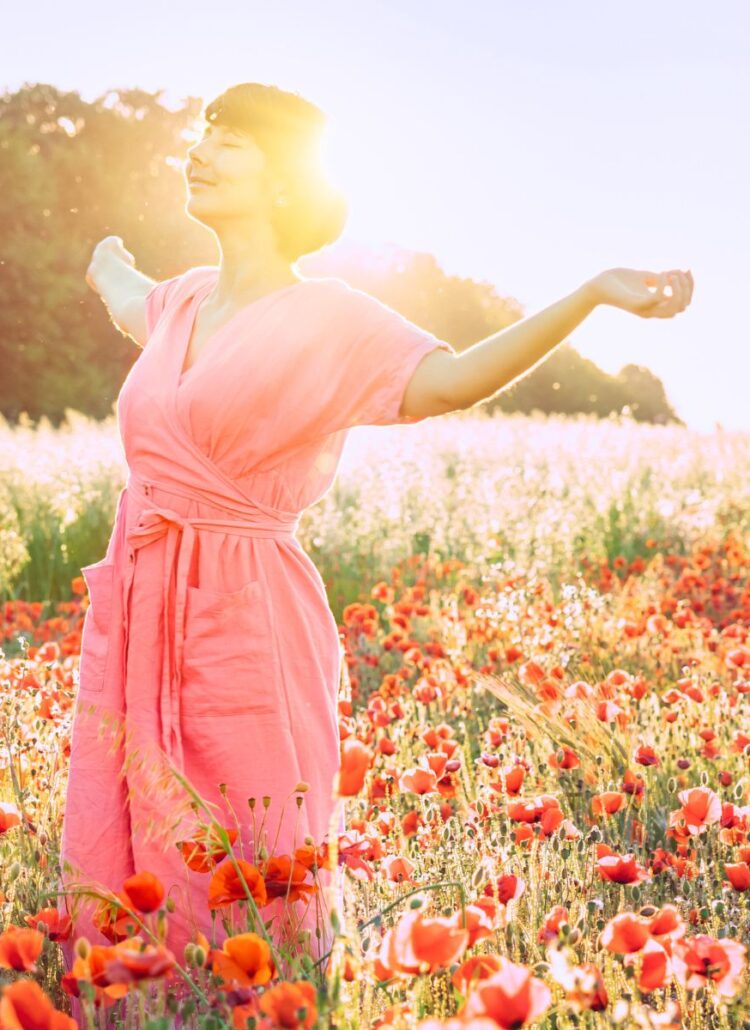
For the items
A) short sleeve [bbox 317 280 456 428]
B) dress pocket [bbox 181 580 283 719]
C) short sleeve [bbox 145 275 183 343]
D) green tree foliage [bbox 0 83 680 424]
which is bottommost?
dress pocket [bbox 181 580 283 719]

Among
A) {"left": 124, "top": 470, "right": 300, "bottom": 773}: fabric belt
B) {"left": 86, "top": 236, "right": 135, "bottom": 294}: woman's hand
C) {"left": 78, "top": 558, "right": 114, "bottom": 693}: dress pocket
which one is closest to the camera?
{"left": 124, "top": 470, "right": 300, "bottom": 773}: fabric belt

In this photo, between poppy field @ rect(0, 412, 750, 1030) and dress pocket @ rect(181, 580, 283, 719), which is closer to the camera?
poppy field @ rect(0, 412, 750, 1030)

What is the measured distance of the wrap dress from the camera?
227 cm

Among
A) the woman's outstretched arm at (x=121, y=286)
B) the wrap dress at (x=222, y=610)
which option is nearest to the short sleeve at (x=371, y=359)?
the wrap dress at (x=222, y=610)

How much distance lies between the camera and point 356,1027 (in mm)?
1644

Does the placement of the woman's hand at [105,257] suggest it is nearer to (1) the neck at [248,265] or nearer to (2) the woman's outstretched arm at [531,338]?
(1) the neck at [248,265]

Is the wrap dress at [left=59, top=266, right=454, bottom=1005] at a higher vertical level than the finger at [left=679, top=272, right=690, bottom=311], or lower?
lower

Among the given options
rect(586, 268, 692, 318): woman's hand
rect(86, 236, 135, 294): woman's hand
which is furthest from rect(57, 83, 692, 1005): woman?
rect(86, 236, 135, 294): woman's hand

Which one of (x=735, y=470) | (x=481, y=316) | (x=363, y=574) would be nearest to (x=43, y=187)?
(x=481, y=316)

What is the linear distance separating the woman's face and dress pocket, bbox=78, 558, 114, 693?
74 cm

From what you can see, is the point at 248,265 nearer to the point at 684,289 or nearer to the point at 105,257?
the point at 105,257

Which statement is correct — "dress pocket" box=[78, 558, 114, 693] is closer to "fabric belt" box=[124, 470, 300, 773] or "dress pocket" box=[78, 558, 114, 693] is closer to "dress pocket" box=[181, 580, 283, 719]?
"fabric belt" box=[124, 470, 300, 773]

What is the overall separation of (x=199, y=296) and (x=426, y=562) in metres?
4.74

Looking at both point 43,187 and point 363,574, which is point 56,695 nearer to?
point 363,574
